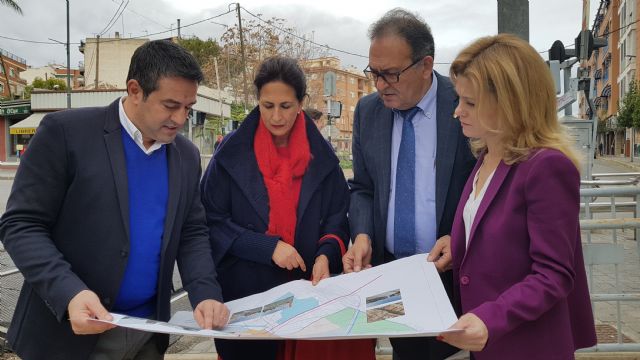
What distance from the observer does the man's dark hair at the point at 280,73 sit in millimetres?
2406

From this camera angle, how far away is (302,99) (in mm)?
2506

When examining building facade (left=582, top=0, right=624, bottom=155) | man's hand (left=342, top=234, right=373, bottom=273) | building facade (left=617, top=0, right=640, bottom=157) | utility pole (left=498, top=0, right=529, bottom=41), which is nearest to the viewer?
man's hand (left=342, top=234, right=373, bottom=273)

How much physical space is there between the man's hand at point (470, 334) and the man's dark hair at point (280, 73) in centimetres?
135

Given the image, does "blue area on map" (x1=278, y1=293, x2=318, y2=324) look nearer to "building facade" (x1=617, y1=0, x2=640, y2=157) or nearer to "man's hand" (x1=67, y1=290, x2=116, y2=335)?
"man's hand" (x1=67, y1=290, x2=116, y2=335)

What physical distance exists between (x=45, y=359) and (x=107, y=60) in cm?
4544

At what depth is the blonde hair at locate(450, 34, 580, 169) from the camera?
5.21ft

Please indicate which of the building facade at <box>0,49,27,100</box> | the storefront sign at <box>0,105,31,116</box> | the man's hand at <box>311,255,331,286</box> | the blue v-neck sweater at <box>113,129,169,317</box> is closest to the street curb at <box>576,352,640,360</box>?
the man's hand at <box>311,255,331,286</box>

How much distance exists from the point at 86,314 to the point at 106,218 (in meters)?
0.34

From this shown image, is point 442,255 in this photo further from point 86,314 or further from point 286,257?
point 86,314

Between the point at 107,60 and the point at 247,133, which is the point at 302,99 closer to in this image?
the point at 247,133

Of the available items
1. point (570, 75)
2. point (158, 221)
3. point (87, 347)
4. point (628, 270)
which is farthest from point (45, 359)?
point (570, 75)

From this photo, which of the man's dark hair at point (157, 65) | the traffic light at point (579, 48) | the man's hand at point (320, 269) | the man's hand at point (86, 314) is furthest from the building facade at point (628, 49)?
the man's hand at point (86, 314)

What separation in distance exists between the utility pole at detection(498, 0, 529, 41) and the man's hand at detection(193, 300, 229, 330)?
8.35 ft

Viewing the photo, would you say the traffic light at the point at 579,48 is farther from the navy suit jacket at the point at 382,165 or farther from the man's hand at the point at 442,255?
the man's hand at the point at 442,255
